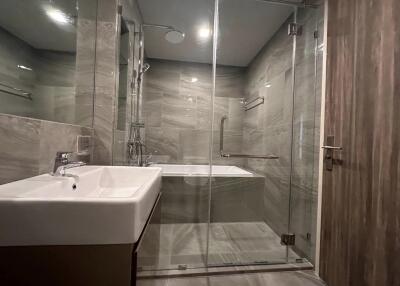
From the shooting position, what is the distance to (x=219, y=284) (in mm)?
1387

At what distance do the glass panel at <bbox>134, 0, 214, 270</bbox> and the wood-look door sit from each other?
1062 mm

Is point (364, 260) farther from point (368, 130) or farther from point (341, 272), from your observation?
point (368, 130)

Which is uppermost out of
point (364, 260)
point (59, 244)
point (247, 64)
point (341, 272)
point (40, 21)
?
point (247, 64)

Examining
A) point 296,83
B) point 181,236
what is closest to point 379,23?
point 296,83

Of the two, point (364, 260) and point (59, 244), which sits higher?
point (59, 244)

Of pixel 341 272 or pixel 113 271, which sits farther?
pixel 341 272

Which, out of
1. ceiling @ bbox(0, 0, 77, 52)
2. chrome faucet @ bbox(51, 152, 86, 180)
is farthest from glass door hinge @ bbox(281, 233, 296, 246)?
ceiling @ bbox(0, 0, 77, 52)

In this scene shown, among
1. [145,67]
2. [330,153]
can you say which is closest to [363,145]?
[330,153]

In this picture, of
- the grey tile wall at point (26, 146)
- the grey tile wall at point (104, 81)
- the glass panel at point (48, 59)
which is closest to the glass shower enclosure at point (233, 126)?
the grey tile wall at point (104, 81)

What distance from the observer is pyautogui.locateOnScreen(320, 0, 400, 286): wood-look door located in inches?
39.4

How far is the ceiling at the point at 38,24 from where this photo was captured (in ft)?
2.60

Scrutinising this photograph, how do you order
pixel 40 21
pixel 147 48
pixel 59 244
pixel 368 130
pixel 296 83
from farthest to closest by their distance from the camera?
pixel 147 48
pixel 296 83
pixel 368 130
pixel 40 21
pixel 59 244

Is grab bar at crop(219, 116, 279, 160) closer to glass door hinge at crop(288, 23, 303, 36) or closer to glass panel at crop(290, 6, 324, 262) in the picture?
glass panel at crop(290, 6, 324, 262)

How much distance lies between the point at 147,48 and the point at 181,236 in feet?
7.38
